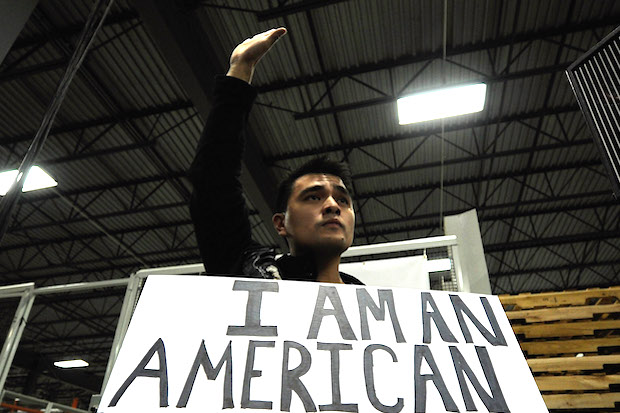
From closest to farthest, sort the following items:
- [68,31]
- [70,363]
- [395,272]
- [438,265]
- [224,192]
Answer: [224,192] < [395,272] < [438,265] < [68,31] < [70,363]

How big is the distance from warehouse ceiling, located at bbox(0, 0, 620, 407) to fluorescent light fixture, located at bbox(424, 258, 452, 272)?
431 centimetres

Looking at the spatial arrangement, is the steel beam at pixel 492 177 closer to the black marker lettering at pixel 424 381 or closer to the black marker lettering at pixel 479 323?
the black marker lettering at pixel 479 323

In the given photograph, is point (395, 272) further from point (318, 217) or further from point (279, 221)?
point (318, 217)

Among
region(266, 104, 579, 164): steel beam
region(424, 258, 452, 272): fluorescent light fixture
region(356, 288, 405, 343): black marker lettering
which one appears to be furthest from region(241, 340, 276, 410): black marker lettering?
region(266, 104, 579, 164): steel beam

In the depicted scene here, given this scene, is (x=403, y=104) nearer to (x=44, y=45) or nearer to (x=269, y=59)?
(x=269, y=59)

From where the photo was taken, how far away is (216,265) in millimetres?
1307

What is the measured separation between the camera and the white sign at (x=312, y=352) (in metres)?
0.77

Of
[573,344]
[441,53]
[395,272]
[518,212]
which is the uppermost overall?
[441,53]

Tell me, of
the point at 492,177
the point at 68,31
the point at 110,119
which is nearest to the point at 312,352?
the point at 68,31

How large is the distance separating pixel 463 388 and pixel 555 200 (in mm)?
10385

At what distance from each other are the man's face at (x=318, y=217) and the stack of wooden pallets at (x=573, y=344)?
7.34 ft

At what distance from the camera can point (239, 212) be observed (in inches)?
51.8

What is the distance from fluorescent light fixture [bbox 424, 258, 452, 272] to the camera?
109 inches

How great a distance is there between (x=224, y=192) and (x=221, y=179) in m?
0.04
